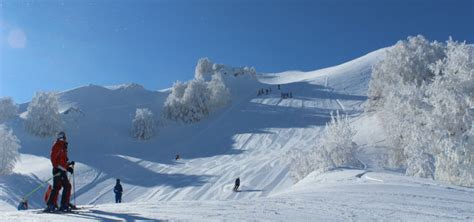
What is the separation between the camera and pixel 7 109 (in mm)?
57531

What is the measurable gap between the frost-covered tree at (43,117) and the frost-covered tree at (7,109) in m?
8.01

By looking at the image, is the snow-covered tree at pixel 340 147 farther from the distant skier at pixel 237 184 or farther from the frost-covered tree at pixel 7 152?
the frost-covered tree at pixel 7 152

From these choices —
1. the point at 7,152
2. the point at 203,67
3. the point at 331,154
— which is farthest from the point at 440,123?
the point at 203,67

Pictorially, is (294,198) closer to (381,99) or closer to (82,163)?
(82,163)

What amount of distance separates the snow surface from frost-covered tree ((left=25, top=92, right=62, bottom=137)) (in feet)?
5.13

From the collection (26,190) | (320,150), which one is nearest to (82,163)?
(26,190)

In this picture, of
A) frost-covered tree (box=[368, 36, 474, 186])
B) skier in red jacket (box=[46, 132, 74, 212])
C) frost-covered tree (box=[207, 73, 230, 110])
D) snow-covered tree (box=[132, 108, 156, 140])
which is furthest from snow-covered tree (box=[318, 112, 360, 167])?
frost-covered tree (box=[207, 73, 230, 110])

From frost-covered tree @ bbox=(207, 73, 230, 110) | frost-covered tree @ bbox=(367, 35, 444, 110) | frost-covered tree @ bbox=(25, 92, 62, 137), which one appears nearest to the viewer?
frost-covered tree @ bbox=(367, 35, 444, 110)

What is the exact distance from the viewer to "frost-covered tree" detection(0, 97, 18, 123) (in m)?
56.9

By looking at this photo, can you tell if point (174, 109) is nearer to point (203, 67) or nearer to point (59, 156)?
point (59, 156)

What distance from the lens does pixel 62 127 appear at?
51406 millimetres

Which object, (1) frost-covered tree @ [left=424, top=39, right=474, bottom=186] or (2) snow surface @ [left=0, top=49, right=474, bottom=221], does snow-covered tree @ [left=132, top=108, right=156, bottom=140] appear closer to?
(2) snow surface @ [left=0, top=49, right=474, bottom=221]

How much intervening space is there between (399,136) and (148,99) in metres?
50.6

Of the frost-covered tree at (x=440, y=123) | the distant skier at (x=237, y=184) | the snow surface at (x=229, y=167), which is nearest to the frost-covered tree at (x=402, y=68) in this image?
the snow surface at (x=229, y=167)
